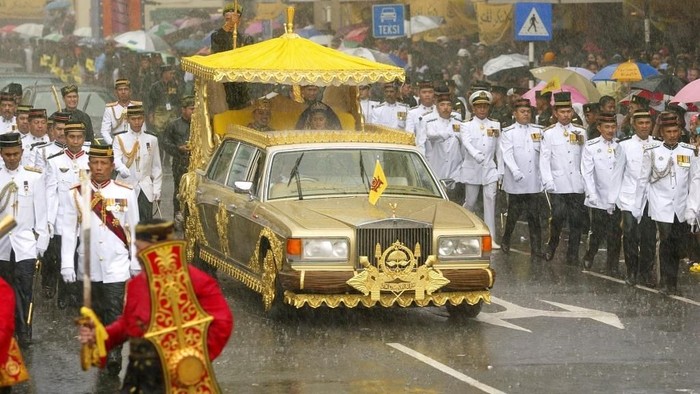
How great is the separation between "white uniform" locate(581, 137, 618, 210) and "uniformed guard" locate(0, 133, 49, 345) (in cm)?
695

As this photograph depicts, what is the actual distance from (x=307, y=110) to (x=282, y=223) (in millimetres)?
4075

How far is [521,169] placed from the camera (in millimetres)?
19219

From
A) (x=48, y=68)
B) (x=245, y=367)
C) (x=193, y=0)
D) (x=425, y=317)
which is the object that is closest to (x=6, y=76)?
(x=425, y=317)

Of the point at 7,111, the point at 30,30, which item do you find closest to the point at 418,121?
the point at 7,111

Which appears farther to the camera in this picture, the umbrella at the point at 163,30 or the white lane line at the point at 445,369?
the umbrella at the point at 163,30

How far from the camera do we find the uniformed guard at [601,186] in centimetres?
1766

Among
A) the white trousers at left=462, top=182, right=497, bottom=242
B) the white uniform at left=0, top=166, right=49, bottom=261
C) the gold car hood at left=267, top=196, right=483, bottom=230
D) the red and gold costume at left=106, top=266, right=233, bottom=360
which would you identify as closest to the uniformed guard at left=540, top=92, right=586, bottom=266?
the white trousers at left=462, top=182, right=497, bottom=242

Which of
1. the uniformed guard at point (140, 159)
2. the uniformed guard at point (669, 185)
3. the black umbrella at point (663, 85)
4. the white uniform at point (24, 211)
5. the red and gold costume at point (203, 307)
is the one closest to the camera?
the red and gold costume at point (203, 307)

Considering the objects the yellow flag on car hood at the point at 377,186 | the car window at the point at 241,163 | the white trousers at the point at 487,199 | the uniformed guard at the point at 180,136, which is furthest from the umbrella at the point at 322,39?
the yellow flag on car hood at the point at 377,186

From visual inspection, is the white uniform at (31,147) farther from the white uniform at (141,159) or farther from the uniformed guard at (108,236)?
the uniformed guard at (108,236)

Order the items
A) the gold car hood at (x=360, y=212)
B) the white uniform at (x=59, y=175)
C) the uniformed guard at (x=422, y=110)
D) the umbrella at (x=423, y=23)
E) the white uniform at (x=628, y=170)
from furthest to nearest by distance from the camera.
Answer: the umbrella at (x=423, y=23)
the uniformed guard at (x=422, y=110)
the white uniform at (x=628, y=170)
the white uniform at (x=59, y=175)
the gold car hood at (x=360, y=212)

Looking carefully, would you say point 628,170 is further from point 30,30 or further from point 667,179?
point 30,30

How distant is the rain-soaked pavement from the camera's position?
37.3 feet

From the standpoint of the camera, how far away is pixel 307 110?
Result: 57.2 feet
